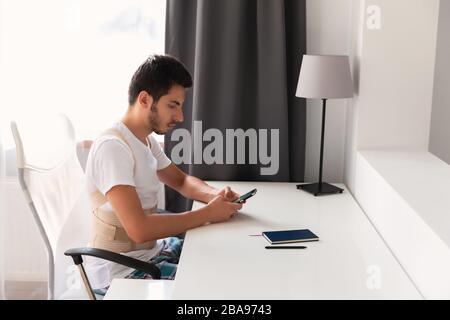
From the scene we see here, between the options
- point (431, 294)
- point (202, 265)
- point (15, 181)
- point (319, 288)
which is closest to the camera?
point (431, 294)

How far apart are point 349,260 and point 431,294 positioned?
1.09 ft

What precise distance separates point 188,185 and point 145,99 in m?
0.47

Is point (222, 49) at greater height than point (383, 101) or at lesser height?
greater

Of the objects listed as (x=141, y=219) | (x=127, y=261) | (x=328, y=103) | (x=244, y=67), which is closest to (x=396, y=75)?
(x=328, y=103)

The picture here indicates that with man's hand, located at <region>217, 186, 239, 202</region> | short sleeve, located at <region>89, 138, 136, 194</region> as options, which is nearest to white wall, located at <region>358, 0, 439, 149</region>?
man's hand, located at <region>217, 186, 239, 202</region>

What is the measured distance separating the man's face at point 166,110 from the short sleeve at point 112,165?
172 mm

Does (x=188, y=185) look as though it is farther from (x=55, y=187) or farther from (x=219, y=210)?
(x=55, y=187)

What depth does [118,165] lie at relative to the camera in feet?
6.23

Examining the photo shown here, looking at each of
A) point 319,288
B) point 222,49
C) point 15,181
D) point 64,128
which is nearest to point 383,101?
point 222,49

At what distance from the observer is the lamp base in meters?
2.43

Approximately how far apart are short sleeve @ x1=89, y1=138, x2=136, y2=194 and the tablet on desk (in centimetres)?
46

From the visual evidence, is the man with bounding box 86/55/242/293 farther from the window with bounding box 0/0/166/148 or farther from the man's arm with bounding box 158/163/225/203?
the window with bounding box 0/0/166/148
